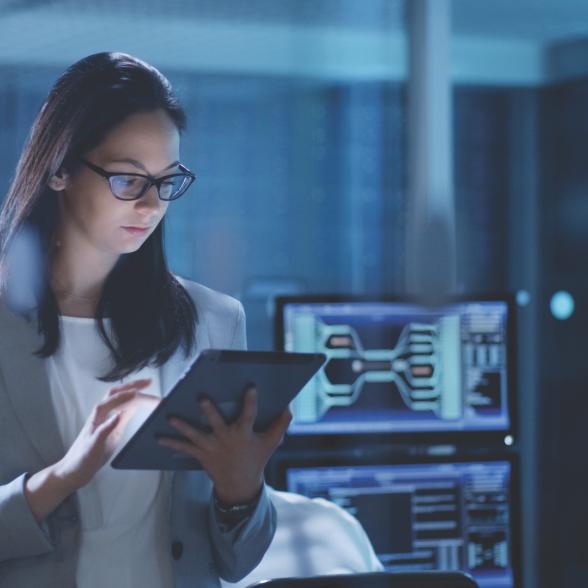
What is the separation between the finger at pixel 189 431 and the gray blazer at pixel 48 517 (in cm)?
10

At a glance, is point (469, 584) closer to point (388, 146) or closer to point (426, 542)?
point (426, 542)

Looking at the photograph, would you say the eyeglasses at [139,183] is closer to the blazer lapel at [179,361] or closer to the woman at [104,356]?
the woman at [104,356]

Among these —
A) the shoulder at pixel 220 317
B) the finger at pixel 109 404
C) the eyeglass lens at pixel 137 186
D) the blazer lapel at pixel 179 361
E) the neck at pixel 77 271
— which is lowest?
the finger at pixel 109 404

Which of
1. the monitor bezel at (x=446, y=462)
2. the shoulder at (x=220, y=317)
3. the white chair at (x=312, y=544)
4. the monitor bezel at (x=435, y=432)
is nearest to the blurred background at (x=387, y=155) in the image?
the monitor bezel at (x=435, y=432)

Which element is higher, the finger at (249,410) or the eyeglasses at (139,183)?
the eyeglasses at (139,183)

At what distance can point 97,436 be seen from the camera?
3.51 feet

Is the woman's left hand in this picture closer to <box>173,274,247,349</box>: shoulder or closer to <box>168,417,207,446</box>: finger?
<box>168,417,207,446</box>: finger

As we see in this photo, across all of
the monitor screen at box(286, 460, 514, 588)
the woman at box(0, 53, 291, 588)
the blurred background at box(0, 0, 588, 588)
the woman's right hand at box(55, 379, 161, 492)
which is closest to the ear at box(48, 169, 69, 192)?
the woman at box(0, 53, 291, 588)

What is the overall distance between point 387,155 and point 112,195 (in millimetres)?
2071

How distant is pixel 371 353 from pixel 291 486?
1.19ft

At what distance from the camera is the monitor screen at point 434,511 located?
2207mm

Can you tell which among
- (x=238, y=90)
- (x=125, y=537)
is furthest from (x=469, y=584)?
(x=238, y=90)

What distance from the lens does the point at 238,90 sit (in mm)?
2982

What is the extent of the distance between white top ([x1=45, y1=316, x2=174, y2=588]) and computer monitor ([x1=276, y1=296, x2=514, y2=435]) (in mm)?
997
